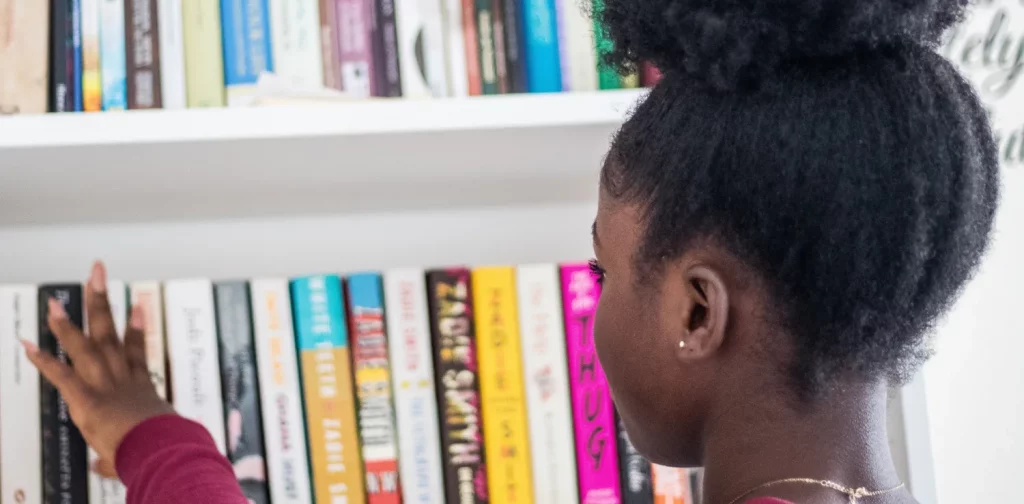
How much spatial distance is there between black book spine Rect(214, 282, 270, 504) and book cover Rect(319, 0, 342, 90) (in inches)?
7.1

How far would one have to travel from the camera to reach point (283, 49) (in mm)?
789

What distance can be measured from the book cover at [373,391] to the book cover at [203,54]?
183mm

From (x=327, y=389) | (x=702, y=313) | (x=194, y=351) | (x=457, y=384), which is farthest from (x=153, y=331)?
(x=702, y=313)

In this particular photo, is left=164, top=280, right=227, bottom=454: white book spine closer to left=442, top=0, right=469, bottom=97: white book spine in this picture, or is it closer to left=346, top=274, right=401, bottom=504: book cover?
left=346, top=274, right=401, bottom=504: book cover

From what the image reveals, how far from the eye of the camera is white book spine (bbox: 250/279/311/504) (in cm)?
80

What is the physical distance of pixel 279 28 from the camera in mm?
791

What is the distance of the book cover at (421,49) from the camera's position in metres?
0.79

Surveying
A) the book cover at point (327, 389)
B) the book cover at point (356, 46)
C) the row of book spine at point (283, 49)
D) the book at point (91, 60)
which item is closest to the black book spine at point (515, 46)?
the row of book spine at point (283, 49)

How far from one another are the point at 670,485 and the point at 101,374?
47 cm

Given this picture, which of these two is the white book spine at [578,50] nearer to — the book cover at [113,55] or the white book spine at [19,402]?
the book cover at [113,55]

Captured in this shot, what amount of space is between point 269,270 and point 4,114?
0.98 ft

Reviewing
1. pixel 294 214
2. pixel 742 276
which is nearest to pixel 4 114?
pixel 294 214

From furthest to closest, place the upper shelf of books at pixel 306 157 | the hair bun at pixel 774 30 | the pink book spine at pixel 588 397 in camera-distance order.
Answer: the pink book spine at pixel 588 397, the upper shelf of books at pixel 306 157, the hair bun at pixel 774 30

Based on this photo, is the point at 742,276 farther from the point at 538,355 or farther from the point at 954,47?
the point at 954,47
